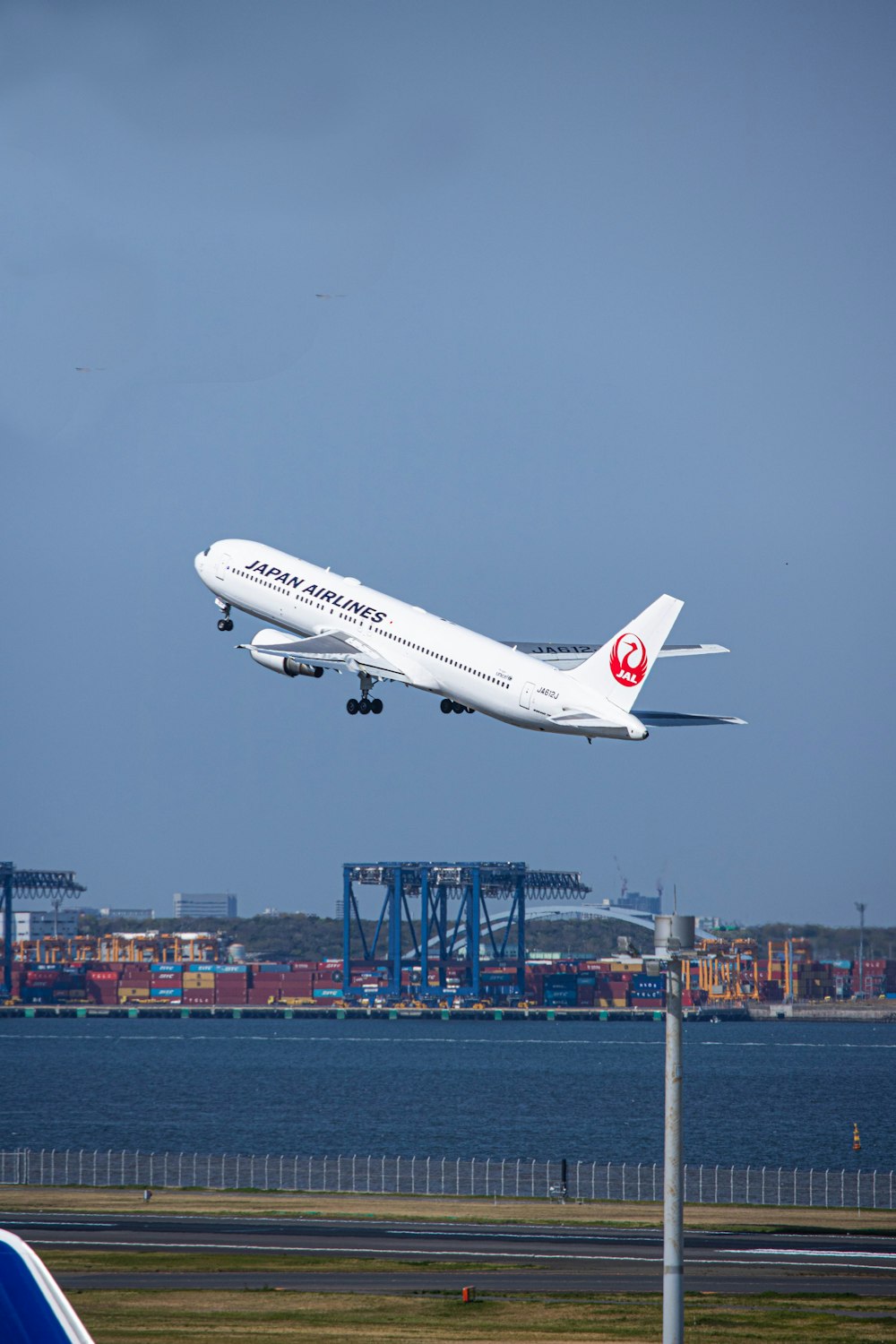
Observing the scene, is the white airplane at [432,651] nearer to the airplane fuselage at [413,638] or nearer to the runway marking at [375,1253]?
the airplane fuselage at [413,638]

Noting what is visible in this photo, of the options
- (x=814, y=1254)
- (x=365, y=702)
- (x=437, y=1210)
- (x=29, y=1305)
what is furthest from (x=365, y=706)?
(x=29, y=1305)

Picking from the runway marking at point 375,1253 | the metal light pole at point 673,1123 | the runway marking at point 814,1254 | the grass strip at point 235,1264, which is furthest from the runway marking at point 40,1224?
the metal light pole at point 673,1123

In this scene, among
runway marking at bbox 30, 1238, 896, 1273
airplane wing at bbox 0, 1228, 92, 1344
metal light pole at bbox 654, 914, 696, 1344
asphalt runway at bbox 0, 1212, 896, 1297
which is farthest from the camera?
runway marking at bbox 30, 1238, 896, 1273

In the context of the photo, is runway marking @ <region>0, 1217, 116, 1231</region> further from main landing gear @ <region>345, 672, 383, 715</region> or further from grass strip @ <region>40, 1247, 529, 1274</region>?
main landing gear @ <region>345, 672, 383, 715</region>

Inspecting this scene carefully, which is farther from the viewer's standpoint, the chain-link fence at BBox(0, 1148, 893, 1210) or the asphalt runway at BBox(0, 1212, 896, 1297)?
the chain-link fence at BBox(0, 1148, 893, 1210)

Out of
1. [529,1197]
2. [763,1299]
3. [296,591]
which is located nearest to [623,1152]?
[529,1197]

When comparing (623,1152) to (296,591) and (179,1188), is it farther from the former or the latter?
(296,591)

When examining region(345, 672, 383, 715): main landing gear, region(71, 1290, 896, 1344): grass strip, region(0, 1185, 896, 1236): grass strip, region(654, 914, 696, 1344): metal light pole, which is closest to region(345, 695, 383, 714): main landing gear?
region(345, 672, 383, 715): main landing gear
